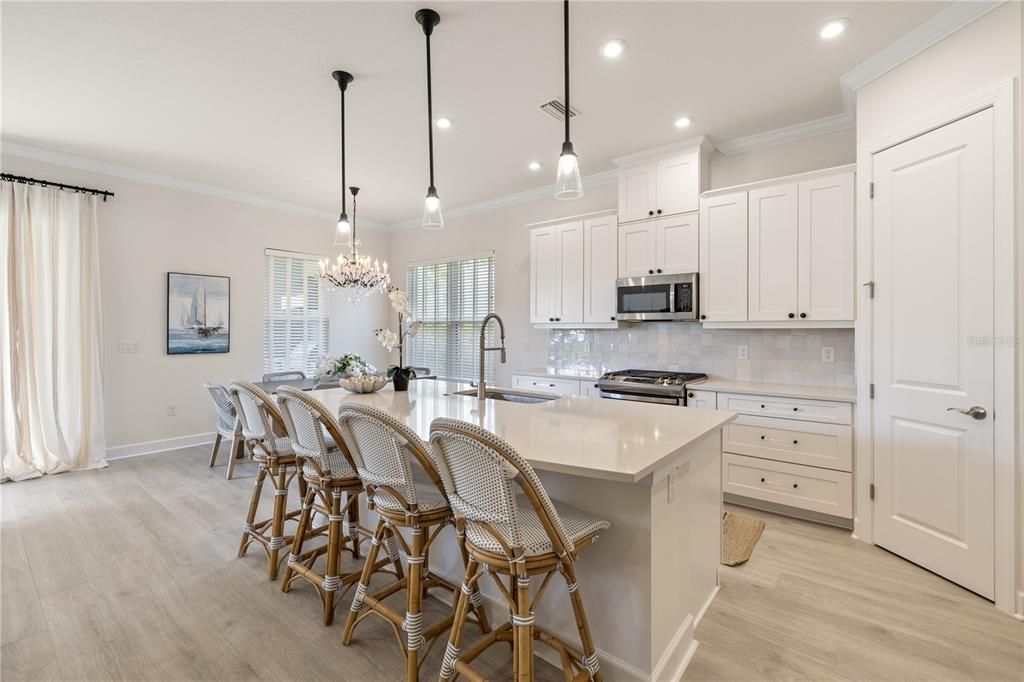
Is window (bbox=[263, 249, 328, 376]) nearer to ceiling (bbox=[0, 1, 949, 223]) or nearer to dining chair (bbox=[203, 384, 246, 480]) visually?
dining chair (bbox=[203, 384, 246, 480])

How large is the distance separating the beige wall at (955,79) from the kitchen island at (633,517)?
154cm

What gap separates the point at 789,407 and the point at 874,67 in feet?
Result: 6.86

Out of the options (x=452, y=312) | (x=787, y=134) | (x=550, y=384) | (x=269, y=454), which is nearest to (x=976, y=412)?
(x=787, y=134)

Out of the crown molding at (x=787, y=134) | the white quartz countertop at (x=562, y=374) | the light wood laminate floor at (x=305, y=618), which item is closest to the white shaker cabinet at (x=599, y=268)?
the white quartz countertop at (x=562, y=374)

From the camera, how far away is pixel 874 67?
8.87 feet

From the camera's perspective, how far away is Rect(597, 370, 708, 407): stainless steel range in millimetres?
3523

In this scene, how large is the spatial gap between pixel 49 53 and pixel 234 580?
10.3 feet

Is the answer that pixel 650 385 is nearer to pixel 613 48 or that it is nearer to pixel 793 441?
pixel 793 441

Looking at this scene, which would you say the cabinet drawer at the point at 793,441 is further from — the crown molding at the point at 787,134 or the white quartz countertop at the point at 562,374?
the crown molding at the point at 787,134

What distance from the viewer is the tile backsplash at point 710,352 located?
352cm

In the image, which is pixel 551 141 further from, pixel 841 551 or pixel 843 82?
pixel 841 551

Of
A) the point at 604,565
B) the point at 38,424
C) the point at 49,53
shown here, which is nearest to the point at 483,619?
the point at 604,565

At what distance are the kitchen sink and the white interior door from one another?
76.7 inches

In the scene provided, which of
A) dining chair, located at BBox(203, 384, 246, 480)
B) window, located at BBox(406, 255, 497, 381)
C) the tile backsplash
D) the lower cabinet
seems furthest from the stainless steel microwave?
dining chair, located at BBox(203, 384, 246, 480)
